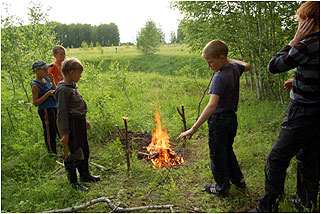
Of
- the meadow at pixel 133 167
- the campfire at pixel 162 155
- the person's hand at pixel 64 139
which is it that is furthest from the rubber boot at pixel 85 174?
the campfire at pixel 162 155

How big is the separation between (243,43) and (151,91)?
512 centimetres

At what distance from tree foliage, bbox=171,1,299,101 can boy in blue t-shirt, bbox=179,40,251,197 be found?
163 inches

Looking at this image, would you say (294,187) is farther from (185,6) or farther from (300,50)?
(185,6)

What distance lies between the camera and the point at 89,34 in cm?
3366

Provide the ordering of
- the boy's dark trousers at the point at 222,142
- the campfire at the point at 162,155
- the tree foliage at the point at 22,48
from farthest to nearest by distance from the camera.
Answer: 1. the tree foliage at the point at 22,48
2. the campfire at the point at 162,155
3. the boy's dark trousers at the point at 222,142

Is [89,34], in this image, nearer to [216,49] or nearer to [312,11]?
[216,49]

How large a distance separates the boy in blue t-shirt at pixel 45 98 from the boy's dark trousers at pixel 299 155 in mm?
4019

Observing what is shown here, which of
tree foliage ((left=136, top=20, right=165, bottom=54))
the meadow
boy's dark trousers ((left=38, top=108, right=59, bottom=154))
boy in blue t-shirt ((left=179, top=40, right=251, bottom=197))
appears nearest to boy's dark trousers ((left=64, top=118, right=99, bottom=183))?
the meadow

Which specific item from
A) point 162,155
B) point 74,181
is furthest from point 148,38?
point 74,181

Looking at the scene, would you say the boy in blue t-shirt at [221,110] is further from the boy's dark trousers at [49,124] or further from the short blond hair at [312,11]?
the boy's dark trousers at [49,124]

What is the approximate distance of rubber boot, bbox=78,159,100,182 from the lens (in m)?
3.91

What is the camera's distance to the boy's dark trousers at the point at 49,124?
4590 mm

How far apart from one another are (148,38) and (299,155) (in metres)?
23.2

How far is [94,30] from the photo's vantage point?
3325cm
